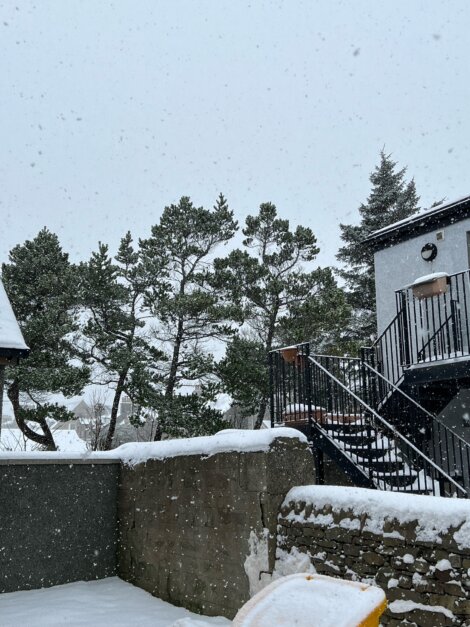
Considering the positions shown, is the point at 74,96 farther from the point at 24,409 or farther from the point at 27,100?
the point at 24,409

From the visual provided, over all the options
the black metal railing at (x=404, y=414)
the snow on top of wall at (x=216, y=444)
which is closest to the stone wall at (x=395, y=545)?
the snow on top of wall at (x=216, y=444)

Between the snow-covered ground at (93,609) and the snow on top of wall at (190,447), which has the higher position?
the snow on top of wall at (190,447)

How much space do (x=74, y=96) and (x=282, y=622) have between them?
57013 mm

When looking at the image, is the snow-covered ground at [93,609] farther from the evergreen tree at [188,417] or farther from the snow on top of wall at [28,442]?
the snow on top of wall at [28,442]

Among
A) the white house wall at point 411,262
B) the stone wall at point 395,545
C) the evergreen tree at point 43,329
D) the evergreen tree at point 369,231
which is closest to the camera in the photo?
the stone wall at point 395,545

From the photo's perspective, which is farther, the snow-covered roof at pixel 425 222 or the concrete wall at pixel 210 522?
the snow-covered roof at pixel 425 222

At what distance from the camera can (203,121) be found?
250 feet

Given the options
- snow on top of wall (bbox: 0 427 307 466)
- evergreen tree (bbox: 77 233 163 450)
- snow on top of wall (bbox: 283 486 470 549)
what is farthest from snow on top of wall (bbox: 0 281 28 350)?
evergreen tree (bbox: 77 233 163 450)

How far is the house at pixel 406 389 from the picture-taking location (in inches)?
297

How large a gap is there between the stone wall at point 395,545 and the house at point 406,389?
235 centimetres

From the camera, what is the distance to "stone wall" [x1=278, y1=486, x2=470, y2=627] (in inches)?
147

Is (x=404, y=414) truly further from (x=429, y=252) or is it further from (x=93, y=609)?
(x=93, y=609)

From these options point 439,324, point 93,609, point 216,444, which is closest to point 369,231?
point 439,324

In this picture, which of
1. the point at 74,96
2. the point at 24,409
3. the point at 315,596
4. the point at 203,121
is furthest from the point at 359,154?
the point at 315,596
